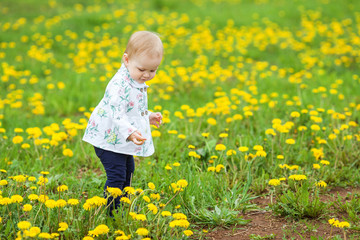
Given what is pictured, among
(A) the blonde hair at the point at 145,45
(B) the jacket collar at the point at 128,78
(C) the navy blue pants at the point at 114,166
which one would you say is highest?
(A) the blonde hair at the point at 145,45

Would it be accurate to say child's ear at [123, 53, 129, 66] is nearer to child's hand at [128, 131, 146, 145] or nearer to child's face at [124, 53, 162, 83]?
child's face at [124, 53, 162, 83]

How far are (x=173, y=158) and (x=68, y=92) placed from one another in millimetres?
2533

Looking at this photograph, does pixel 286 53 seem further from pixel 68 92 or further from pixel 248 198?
pixel 248 198

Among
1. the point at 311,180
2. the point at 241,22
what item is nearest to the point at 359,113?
the point at 311,180

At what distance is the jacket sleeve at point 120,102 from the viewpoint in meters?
2.41

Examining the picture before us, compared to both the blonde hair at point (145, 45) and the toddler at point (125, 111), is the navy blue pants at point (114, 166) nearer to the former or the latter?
the toddler at point (125, 111)

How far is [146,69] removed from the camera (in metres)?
2.49

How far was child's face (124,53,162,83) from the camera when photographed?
244 centimetres

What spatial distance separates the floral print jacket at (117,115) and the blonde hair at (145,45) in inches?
7.3

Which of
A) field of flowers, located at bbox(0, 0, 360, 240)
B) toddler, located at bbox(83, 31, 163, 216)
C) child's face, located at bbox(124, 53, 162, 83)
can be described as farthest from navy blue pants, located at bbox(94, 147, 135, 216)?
child's face, located at bbox(124, 53, 162, 83)

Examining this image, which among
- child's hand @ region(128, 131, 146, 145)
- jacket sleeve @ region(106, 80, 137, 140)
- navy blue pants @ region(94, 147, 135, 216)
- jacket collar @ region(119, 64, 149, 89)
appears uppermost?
jacket collar @ region(119, 64, 149, 89)

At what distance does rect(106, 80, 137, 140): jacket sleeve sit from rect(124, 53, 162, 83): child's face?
3.6 inches

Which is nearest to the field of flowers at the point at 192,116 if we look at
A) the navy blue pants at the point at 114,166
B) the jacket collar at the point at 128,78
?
the navy blue pants at the point at 114,166

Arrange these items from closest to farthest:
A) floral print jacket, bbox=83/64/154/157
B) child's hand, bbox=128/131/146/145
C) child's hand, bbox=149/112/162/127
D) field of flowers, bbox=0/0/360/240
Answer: child's hand, bbox=128/131/146/145 → floral print jacket, bbox=83/64/154/157 → field of flowers, bbox=0/0/360/240 → child's hand, bbox=149/112/162/127
